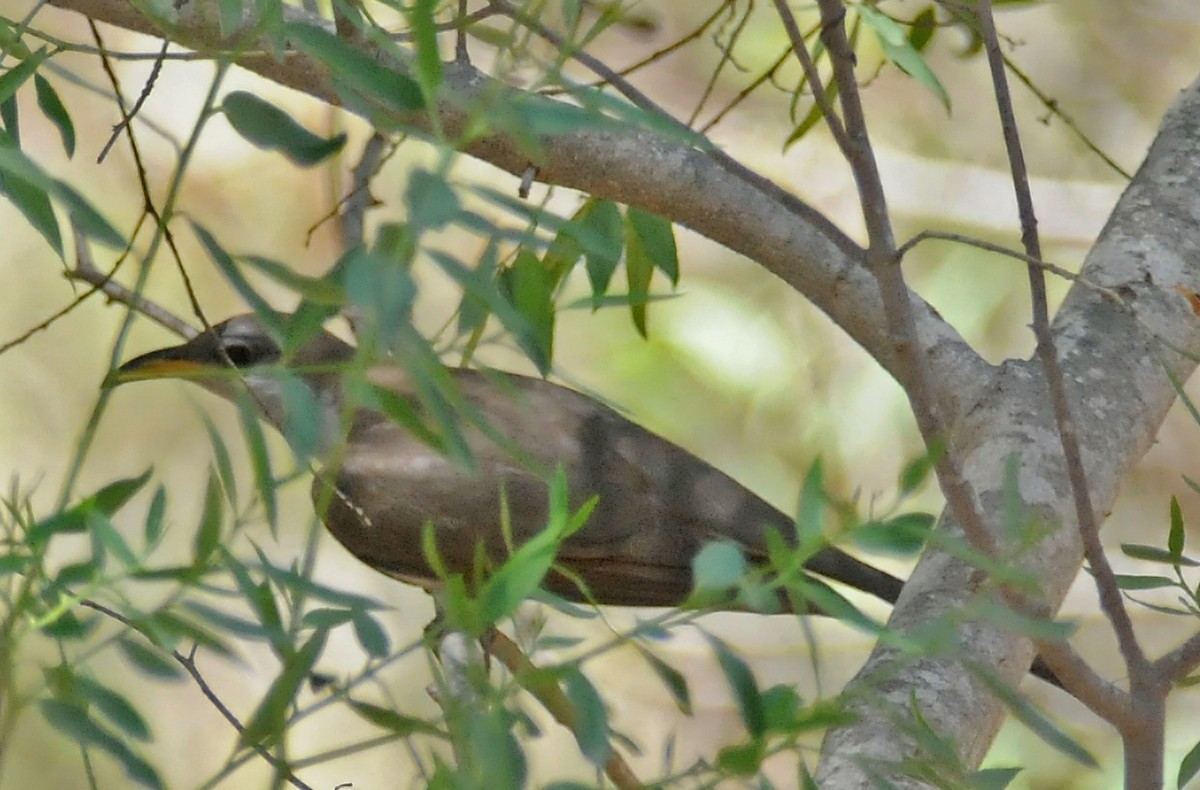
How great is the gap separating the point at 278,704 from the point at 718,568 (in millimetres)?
204

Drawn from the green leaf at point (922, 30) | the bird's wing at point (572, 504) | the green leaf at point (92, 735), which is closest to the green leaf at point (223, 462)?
the green leaf at point (92, 735)

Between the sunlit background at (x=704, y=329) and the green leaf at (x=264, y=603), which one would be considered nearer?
the green leaf at (x=264, y=603)

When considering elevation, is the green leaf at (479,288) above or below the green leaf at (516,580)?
above

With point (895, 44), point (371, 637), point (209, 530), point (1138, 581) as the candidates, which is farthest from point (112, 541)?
point (1138, 581)

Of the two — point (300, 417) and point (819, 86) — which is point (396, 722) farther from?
point (819, 86)

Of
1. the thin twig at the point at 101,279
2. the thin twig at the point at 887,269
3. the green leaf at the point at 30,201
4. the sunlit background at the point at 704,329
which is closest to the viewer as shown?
the green leaf at the point at 30,201

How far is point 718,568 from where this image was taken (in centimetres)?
64

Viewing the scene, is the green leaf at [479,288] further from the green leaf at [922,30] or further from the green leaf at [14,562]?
the green leaf at [922,30]

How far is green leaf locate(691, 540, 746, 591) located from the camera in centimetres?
63

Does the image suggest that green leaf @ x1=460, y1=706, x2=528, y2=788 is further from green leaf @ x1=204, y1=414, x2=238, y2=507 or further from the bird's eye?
the bird's eye

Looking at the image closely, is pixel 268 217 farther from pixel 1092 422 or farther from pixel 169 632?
pixel 169 632

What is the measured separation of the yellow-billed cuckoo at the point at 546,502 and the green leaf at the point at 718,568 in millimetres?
1220

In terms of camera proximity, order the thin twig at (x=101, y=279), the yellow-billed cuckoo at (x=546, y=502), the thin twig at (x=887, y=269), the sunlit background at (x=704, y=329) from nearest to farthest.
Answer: the thin twig at (x=887, y=269) → the thin twig at (x=101, y=279) → the yellow-billed cuckoo at (x=546, y=502) → the sunlit background at (x=704, y=329)

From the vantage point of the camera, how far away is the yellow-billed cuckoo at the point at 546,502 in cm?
193
